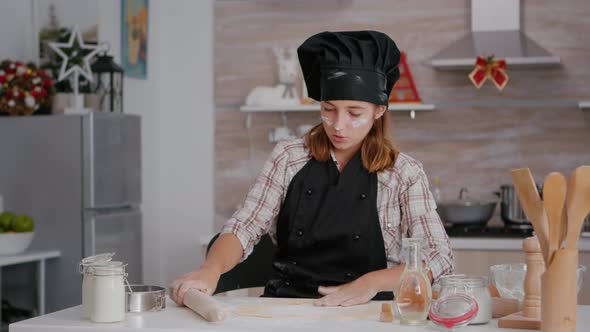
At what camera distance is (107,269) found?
74.3 inches

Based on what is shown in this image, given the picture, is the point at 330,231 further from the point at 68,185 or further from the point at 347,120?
the point at 68,185

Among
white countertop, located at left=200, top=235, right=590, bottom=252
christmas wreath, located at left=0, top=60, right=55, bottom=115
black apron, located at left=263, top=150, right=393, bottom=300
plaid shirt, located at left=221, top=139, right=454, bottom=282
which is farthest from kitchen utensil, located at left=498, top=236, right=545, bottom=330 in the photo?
christmas wreath, located at left=0, top=60, right=55, bottom=115

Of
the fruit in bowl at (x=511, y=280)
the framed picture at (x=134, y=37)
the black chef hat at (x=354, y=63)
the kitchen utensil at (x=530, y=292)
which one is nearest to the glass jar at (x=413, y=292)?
the kitchen utensil at (x=530, y=292)

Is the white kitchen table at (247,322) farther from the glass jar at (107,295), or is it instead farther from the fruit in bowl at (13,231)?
the fruit in bowl at (13,231)

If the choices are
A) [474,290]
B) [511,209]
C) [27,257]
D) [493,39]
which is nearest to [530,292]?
[474,290]

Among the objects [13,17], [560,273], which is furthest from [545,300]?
[13,17]

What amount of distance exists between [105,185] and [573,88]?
244cm

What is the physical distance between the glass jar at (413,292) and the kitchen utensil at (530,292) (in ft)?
0.52

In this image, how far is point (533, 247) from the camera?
1.84 m

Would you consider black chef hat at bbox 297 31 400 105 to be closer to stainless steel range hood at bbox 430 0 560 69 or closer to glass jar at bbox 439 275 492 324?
glass jar at bbox 439 275 492 324

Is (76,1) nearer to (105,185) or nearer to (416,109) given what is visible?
(105,185)

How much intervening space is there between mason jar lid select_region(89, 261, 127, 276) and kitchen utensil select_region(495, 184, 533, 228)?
9.69 ft

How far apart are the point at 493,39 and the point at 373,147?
2288 mm

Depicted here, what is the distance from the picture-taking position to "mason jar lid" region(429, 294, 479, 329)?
1.75m
